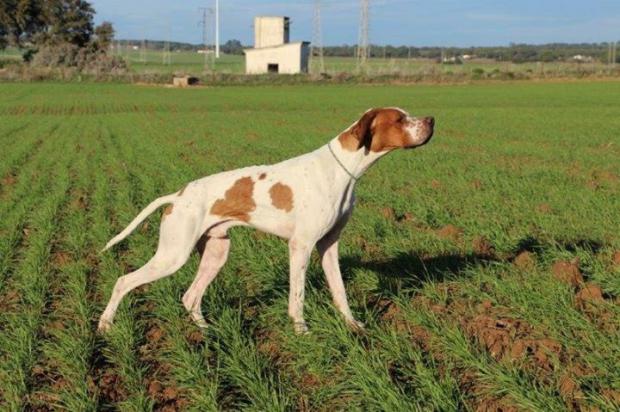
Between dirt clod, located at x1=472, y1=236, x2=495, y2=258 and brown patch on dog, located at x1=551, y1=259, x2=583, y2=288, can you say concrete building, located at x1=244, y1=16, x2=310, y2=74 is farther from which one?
brown patch on dog, located at x1=551, y1=259, x2=583, y2=288

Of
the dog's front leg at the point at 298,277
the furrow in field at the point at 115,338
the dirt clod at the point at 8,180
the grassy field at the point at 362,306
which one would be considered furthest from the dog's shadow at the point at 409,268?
the dirt clod at the point at 8,180

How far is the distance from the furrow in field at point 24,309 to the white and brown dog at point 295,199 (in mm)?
901

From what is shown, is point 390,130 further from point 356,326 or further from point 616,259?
point 616,259

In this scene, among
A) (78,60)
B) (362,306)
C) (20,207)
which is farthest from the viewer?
(78,60)

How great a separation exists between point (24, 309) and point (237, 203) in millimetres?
2221

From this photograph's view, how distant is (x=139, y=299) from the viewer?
21.1 ft

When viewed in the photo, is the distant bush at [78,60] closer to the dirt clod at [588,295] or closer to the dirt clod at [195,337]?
the dirt clod at [195,337]

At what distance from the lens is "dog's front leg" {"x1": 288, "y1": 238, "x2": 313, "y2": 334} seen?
534 cm

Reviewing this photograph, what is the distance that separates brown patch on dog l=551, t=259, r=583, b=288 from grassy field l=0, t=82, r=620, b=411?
23 mm

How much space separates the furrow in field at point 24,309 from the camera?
15.3ft

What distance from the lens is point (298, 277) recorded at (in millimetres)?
5398

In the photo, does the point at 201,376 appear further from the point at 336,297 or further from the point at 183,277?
the point at 183,277

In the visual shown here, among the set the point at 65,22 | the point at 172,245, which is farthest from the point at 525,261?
the point at 65,22

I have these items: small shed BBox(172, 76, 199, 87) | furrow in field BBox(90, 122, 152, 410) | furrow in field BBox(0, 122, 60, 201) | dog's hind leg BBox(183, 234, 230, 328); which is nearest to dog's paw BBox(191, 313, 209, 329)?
dog's hind leg BBox(183, 234, 230, 328)
